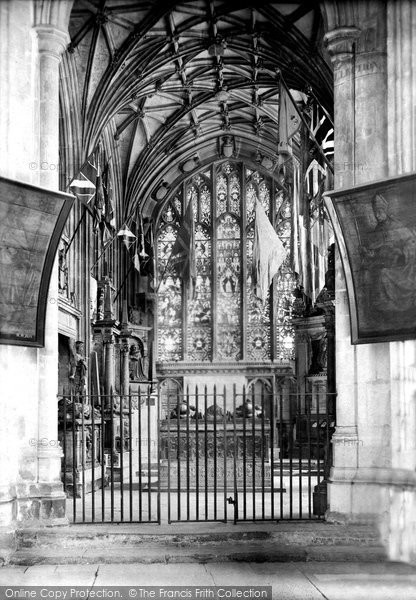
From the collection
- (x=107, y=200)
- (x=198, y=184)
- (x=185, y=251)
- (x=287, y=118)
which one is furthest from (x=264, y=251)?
(x=198, y=184)

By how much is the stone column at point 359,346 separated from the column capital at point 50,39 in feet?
10.5

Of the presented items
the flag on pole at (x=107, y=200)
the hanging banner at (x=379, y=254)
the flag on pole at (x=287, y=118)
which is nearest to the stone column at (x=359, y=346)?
the hanging banner at (x=379, y=254)

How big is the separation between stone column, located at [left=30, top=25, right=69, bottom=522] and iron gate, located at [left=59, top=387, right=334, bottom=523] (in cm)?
28

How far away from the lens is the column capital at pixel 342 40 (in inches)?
397

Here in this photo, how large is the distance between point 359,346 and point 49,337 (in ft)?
11.8

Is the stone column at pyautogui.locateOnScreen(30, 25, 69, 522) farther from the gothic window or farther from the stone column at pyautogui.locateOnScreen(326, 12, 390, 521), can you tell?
the gothic window

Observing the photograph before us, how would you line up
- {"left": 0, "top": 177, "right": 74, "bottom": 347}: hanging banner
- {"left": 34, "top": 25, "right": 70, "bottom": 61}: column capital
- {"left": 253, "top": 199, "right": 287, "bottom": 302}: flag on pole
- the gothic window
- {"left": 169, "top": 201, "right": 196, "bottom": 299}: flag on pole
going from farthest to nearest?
the gothic window < {"left": 169, "top": 201, "right": 196, "bottom": 299}: flag on pole < {"left": 253, "top": 199, "right": 287, "bottom": 302}: flag on pole < {"left": 34, "top": 25, "right": 70, "bottom": 61}: column capital < {"left": 0, "top": 177, "right": 74, "bottom": 347}: hanging banner

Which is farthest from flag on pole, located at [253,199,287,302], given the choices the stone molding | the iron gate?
the stone molding

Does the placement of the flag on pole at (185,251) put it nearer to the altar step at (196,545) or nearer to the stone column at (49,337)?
the stone column at (49,337)

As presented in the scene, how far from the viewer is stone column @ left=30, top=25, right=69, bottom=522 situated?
31.2 feet

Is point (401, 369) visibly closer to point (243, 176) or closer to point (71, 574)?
point (71, 574)

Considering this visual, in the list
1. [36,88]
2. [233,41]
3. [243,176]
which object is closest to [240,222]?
[243,176]

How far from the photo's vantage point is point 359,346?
984 cm

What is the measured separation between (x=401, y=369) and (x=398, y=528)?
1.68 meters
